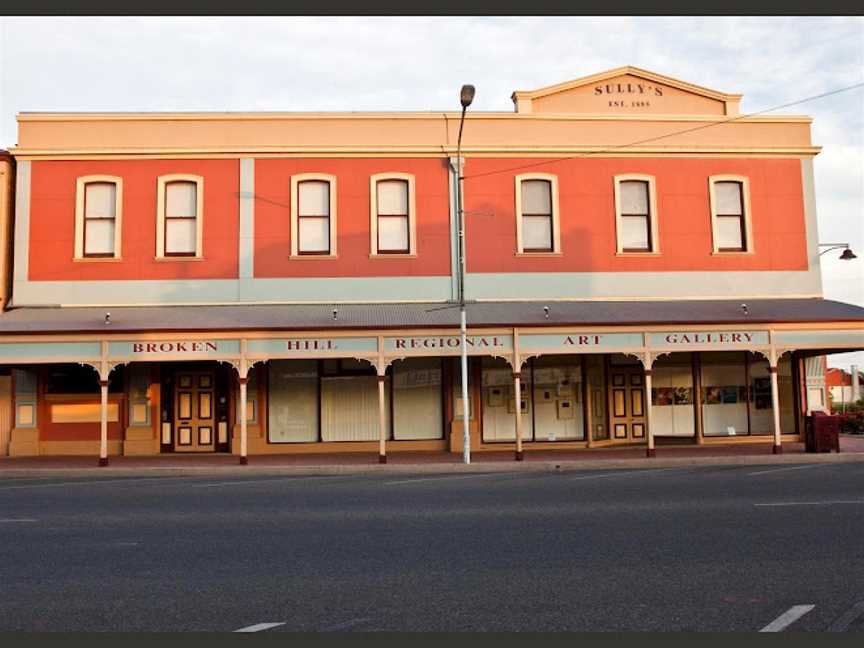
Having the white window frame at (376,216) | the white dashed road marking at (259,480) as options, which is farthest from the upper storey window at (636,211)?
the white dashed road marking at (259,480)

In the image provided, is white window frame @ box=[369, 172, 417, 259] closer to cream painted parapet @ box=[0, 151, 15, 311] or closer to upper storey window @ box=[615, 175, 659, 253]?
upper storey window @ box=[615, 175, 659, 253]

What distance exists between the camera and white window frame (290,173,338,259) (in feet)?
78.5

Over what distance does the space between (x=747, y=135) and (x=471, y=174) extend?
7.79m

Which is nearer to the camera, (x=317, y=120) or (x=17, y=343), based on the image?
(x=17, y=343)

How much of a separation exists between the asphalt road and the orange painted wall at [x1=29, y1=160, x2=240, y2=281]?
9582mm

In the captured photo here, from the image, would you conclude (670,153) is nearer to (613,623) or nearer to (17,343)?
(17,343)

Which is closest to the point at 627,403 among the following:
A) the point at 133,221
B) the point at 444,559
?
the point at 133,221

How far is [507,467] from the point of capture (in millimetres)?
20031

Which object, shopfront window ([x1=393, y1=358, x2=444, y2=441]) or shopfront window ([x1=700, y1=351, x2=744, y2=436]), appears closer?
shopfront window ([x1=393, y1=358, x2=444, y2=441])

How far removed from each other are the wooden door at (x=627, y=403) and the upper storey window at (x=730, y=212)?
14.0ft

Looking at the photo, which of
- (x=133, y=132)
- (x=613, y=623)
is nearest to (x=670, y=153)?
(x=133, y=132)

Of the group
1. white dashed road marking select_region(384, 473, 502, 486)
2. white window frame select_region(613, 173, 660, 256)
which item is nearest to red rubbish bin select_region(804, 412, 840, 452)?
white window frame select_region(613, 173, 660, 256)

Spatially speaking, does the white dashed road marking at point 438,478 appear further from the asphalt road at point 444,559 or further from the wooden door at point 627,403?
the wooden door at point 627,403

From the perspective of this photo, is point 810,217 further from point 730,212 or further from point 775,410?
point 775,410
